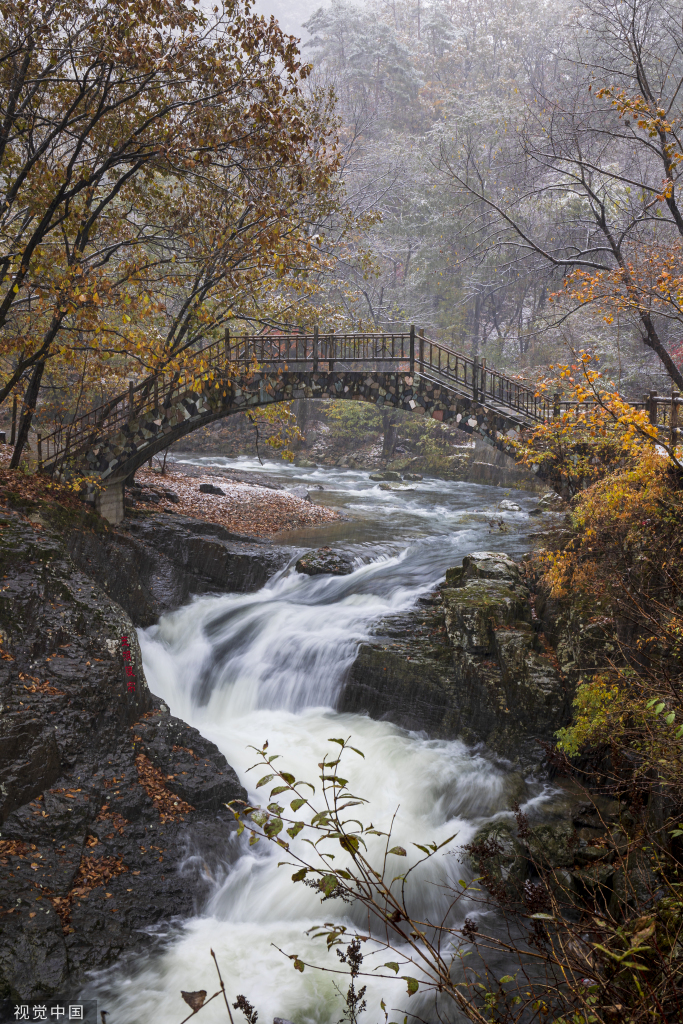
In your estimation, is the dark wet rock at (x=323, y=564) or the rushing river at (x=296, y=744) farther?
the dark wet rock at (x=323, y=564)

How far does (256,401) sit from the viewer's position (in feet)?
55.8

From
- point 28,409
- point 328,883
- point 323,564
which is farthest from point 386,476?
point 328,883

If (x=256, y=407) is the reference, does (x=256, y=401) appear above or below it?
above

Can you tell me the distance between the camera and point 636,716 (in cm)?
716

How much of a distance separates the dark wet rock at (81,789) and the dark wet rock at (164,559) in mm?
2482

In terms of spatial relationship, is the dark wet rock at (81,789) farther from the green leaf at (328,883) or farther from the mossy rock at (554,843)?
the green leaf at (328,883)

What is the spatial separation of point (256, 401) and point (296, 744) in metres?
9.67

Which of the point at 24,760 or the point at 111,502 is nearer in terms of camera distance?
the point at 24,760

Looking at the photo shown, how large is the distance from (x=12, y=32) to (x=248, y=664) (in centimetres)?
953

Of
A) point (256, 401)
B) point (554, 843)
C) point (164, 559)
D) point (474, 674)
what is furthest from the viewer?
point (256, 401)

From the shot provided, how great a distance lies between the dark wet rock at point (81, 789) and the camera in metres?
6.04

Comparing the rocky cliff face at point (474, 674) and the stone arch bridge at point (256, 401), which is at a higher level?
the stone arch bridge at point (256, 401)

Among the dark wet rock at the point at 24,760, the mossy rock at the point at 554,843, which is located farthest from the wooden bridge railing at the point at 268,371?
the dark wet rock at the point at 24,760

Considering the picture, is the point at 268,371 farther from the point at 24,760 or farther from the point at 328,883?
the point at 328,883
